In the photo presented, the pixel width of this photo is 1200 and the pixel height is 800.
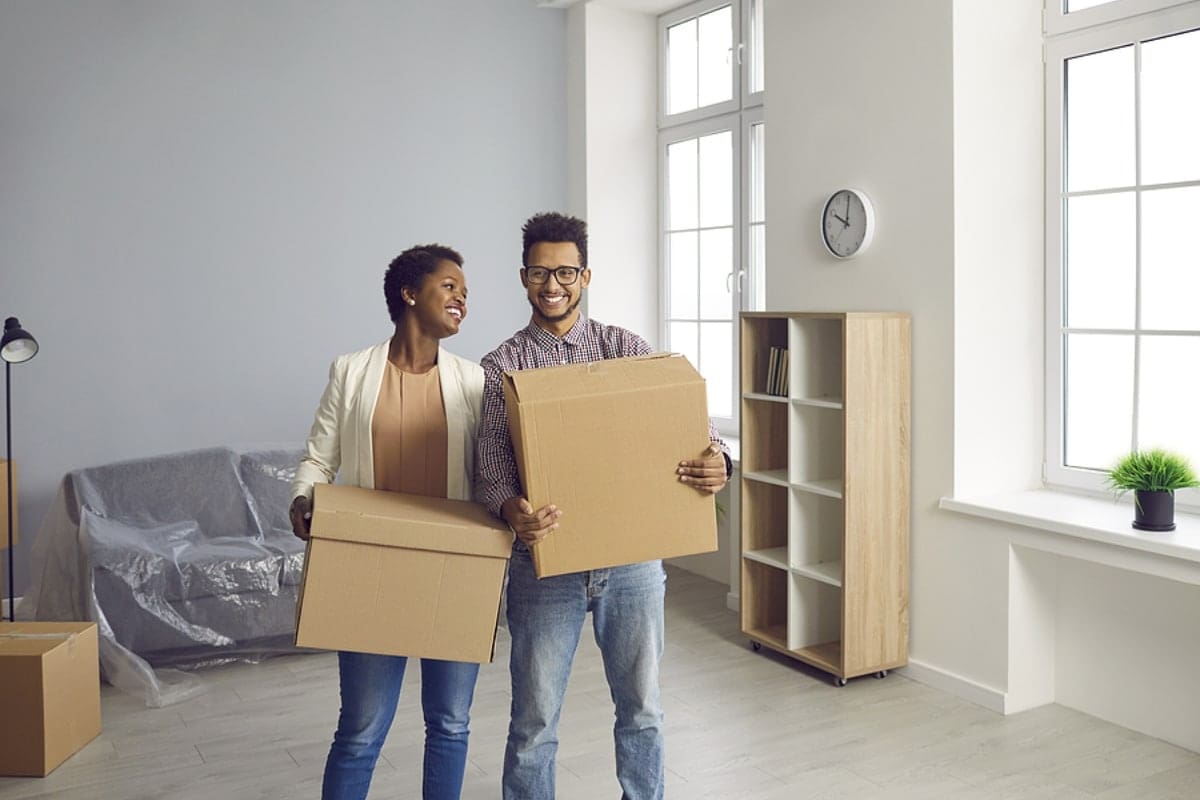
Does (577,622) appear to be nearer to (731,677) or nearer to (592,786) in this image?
(592,786)

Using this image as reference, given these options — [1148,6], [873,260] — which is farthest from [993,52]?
[873,260]

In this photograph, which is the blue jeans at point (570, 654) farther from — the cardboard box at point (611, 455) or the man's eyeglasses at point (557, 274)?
the man's eyeglasses at point (557, 274)

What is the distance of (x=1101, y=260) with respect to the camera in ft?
11.0

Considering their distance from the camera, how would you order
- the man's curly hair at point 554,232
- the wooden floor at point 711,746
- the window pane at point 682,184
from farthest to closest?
the window pane at point 682,184 < the wooden floor at point 711,746 < the man's curly hair at point 554,232

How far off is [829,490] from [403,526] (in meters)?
2.00

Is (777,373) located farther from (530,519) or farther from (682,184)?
(530,519)

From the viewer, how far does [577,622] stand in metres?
2.16

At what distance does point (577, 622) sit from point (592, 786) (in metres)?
0.89

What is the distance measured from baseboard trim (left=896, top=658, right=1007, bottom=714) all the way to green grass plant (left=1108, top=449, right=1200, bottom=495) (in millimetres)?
749

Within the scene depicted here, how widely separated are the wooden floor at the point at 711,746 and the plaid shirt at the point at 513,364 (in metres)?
1.11

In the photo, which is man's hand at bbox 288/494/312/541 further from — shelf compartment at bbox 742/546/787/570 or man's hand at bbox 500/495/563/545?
shelf compartment at bbox 742/546/787/570

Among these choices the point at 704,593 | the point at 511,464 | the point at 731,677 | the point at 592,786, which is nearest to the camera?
the point at 511,464

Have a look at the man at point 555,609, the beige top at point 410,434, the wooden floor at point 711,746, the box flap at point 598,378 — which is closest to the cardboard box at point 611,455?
the box flap at point 598,378

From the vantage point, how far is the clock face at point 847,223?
3.69m
